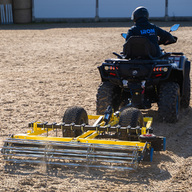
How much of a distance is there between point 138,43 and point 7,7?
821 inches

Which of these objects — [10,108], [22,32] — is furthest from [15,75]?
[22,32]

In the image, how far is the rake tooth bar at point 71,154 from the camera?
5133mm

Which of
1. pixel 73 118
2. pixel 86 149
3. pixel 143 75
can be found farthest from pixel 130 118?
pixel 143 75

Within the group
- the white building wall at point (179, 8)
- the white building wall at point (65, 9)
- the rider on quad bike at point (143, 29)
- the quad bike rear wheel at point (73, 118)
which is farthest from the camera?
the white building wall at point (65, 9)

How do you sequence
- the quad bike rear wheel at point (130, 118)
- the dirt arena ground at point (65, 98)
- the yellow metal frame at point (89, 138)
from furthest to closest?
the quad bike rear wheel at point (130, 118) → the yellow metal frame at point (89, 138) → the dirt arena ground at point (65, 98)

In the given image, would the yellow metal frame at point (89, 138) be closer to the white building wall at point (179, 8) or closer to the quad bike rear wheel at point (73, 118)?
the quad bike rear wheel at point (73, 118)

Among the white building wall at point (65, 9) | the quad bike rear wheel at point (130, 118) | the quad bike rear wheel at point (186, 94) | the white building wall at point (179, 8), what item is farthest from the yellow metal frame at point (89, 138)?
the white building wall at point (65, 9)

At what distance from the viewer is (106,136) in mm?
5848

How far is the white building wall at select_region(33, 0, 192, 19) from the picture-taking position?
27.5 meters

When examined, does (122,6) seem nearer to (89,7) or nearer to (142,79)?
(89,7)

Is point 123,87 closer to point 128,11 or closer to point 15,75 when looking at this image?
point 15,75

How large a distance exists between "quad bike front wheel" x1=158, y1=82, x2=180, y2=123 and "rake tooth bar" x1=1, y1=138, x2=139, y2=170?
5.85 ft

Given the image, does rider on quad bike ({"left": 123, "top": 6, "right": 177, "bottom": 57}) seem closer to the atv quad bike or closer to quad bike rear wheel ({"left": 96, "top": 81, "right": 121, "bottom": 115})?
the atv quad bike

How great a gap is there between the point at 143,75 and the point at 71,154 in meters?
2.15
